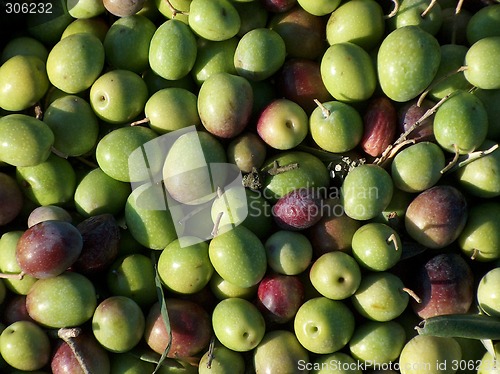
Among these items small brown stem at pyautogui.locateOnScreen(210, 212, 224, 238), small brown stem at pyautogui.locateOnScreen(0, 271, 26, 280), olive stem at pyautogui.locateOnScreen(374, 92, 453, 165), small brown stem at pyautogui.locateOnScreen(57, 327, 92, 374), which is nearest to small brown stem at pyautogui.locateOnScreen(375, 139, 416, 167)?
olive stem at pyautogui.locateOnScreen(374, 92, 453, 165)

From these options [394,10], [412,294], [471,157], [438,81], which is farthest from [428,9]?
[412,294]

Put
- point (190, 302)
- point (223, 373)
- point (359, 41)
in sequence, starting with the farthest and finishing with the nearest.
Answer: point (359, 41), point (190, 302), point (223, 373)

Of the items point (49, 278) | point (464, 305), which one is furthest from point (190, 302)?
point (464, 305)

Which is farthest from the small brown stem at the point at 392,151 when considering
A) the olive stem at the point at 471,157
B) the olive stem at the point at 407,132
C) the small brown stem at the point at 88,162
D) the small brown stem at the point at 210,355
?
the small brown stem at the point at 88,162

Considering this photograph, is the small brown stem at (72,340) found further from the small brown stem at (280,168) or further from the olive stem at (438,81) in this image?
the olive stem at (438,81)

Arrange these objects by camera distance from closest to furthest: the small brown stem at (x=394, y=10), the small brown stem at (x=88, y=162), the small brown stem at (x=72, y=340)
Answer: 1. the small brown stem at (x=72, y=340)
2. the small brown stem at (x=394, y=10)
3. the small brown stem at (x=88, y=162)

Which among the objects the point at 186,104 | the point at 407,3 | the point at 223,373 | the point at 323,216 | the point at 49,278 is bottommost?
the point at 223,373

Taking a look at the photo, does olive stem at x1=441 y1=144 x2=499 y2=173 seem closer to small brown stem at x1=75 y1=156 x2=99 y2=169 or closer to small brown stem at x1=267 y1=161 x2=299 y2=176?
small brown stem at x1=267 y1=161 x2=299 y2=176

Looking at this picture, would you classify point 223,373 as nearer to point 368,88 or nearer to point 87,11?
point 368,88
